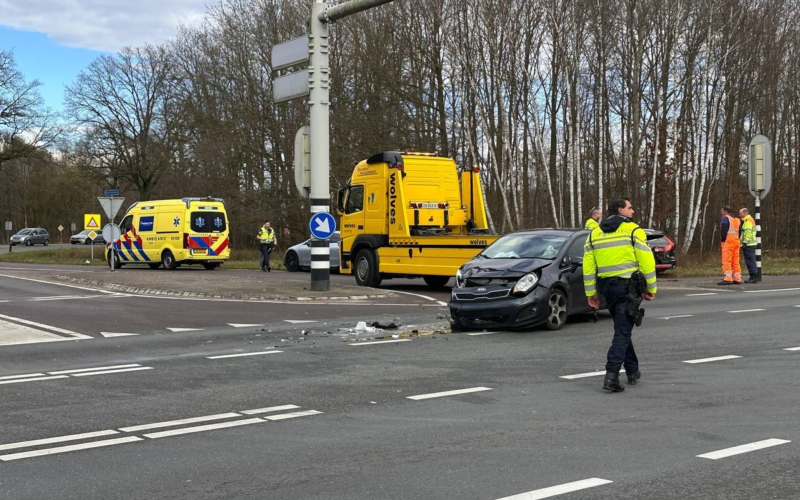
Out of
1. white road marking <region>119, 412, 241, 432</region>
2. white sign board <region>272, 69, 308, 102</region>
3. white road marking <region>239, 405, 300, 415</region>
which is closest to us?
white road marking <region>119, 412, 241, 432</region>

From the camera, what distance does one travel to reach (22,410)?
7148mm

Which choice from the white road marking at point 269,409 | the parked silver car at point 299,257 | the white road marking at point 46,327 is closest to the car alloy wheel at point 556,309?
the white road marking at point 269,409

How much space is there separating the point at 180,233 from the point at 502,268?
2155 cm

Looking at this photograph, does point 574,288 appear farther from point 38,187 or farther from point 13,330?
point 38,187

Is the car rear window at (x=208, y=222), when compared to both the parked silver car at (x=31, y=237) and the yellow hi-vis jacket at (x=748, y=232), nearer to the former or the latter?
the yellow hi-vis jacket at (x=748, y=232)

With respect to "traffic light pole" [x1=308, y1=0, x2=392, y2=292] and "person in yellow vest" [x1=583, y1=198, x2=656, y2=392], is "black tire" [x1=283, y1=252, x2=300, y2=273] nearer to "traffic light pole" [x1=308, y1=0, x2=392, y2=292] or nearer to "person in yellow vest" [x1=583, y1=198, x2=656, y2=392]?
"traffic light pole" [x1=308, y1=0, x2=392, y2=292]

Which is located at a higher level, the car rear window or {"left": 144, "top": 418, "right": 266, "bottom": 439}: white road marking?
the car rear window

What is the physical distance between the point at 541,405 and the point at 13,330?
9457 mm

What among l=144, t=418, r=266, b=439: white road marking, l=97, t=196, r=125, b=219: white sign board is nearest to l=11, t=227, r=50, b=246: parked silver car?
l=97, t=196, r=125, b=219: white sign board

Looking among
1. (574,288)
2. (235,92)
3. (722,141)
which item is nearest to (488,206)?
(722,141)

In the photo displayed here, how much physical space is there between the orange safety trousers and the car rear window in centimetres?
1850

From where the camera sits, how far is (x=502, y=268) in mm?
12422

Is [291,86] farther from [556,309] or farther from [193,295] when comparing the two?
[556,309]

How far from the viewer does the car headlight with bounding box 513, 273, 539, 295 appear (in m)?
12.1
